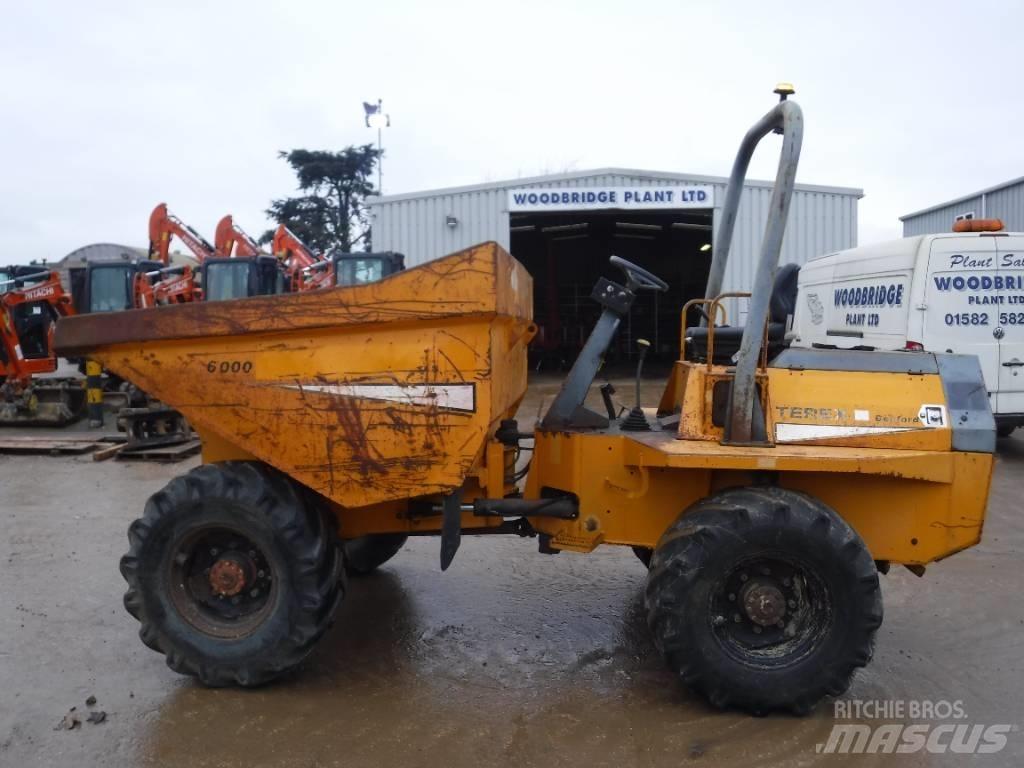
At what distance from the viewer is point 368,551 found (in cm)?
536

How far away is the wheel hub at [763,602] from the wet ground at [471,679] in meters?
0.43

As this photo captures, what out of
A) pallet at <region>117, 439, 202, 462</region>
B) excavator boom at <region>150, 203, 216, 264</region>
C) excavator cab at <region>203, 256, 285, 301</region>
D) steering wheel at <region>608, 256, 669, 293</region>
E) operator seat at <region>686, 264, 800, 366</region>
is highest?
excavator boom at <region>150, 203, 216, 264</region>

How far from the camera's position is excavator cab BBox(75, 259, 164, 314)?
15.4 metres

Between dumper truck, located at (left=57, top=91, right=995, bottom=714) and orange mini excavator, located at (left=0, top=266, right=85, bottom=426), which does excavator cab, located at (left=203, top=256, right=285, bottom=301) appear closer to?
orange mini excavator, located at (left=0, top=266, right=85, bottom=426)

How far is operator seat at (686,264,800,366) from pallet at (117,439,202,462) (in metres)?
7.60

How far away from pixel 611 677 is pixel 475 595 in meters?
1.39

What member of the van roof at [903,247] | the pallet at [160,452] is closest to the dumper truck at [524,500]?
the van roof at [903,247]

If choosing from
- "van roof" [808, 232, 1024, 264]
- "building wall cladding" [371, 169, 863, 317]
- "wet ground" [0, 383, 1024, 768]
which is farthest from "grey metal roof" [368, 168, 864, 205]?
"wet ground" [0, 383, 1024, 768]

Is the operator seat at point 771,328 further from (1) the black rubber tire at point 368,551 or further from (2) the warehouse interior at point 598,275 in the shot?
→ (2) the warehouse interior at point 598,275

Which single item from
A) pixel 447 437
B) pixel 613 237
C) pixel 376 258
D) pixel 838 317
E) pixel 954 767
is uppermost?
pixel 613 237

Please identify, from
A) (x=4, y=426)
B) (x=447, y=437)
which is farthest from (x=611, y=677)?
(x=4, y=426)

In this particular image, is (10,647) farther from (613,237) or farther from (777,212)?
(613,237)

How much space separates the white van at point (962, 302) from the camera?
823 centimetres

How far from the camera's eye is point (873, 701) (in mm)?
3785
